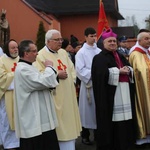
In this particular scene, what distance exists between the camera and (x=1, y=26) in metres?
17.4

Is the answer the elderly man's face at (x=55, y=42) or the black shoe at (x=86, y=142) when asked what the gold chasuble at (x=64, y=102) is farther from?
the black shoe at (x=86, y=142)

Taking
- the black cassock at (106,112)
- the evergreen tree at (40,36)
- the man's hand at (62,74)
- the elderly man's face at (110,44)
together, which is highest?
the evergreen tree at (40,36)

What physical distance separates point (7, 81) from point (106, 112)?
1.83 m

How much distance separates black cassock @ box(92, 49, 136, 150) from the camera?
18.0 ft

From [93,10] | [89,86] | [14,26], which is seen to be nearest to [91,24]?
[93,10]

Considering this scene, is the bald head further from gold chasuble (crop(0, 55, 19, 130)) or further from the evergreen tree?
the evergreen tree

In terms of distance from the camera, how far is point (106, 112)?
5500 millimetres

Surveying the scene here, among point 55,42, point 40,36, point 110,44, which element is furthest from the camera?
point 40,36

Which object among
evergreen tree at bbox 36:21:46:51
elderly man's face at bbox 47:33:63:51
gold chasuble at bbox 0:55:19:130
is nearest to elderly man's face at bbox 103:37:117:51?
elderly man's face at bbox 47:33:63:51

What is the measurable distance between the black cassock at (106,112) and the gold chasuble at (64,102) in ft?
1.33

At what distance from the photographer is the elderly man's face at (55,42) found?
5199mm

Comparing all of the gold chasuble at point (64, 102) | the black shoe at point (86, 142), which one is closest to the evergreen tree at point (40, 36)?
the black shoe at point (86, 142)

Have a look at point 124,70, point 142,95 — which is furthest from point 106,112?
point 142,95

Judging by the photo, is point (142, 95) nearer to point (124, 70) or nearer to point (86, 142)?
point (124, 70)
